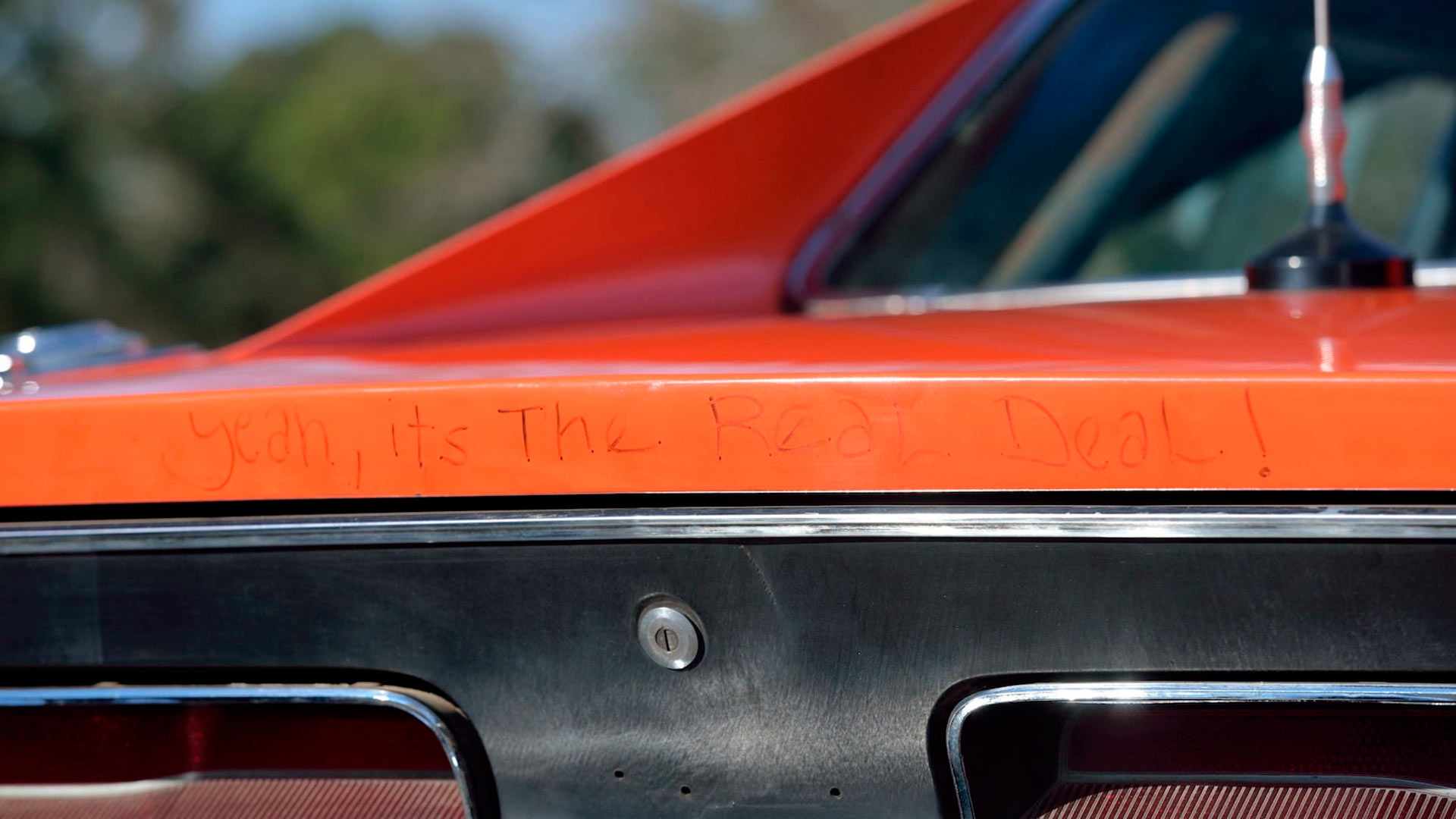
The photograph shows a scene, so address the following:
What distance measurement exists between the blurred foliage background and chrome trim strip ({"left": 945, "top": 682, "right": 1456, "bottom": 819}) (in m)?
24.1

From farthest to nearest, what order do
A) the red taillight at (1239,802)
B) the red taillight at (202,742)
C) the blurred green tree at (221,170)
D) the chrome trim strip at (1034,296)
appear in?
the blurred green tree at (221,170), the chrome trim strip at (1034,296), the red taillight at (202,742), the red taillight at (1239,802)

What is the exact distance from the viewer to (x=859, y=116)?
2.21 m

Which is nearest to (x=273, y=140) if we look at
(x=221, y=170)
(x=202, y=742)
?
(x=221, y=170)

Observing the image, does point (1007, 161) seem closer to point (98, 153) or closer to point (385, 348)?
point (385, 348)

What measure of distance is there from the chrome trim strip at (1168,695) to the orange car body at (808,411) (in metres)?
0.14

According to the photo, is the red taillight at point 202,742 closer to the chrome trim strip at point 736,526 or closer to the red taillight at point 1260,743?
the chrome trim strip at point 736,526

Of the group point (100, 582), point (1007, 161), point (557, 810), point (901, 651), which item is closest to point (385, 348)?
point (100, 582)

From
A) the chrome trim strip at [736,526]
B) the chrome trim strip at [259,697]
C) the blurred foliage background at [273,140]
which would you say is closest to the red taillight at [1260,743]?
the chrome trim strip at [736,526]

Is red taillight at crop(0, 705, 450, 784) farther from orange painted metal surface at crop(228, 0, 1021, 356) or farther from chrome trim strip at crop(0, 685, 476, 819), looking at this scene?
orange painted metal surface at crop(228, 0, 1021, 356)

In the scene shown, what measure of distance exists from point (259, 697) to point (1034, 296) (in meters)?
1.42

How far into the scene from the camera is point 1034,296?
89.3 inches

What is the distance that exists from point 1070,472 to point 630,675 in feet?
1.22

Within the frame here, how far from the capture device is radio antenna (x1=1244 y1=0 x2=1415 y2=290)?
1.71 m

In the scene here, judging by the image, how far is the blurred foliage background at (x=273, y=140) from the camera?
24.5m
